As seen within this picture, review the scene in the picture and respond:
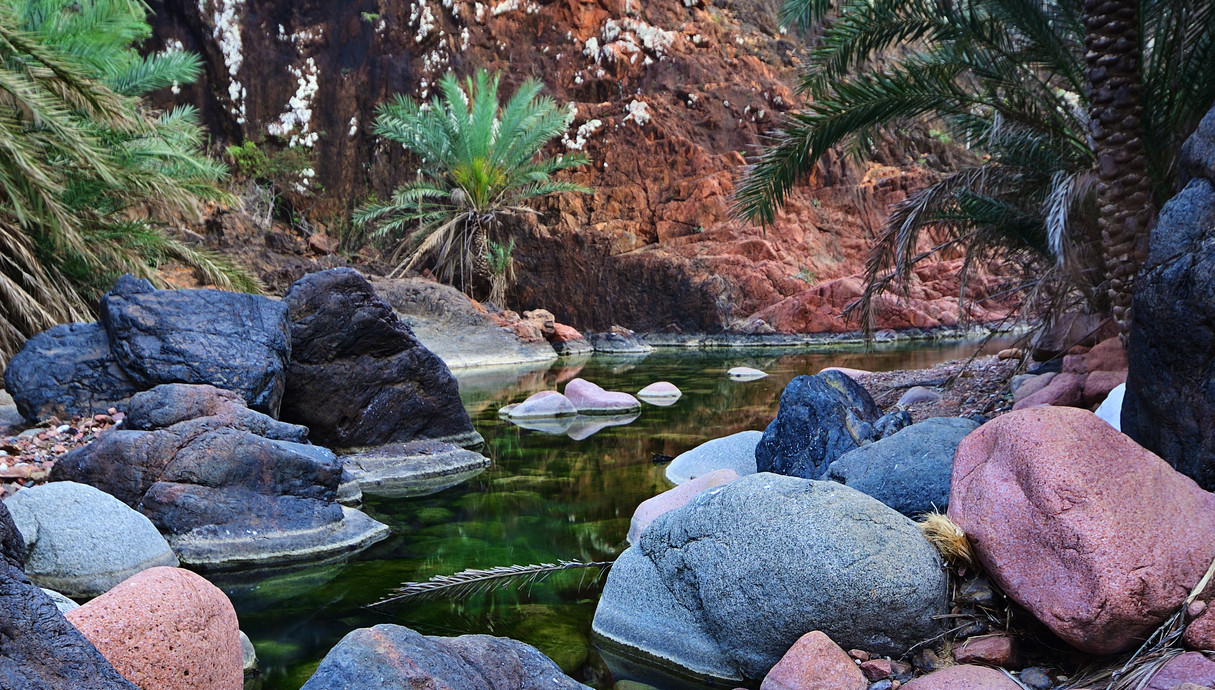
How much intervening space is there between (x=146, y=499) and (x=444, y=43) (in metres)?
25.3

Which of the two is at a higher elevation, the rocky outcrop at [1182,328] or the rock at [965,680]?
the rocky outcrop at [1182,328]

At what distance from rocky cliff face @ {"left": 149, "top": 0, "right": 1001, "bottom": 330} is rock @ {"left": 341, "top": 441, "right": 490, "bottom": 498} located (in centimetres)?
1796

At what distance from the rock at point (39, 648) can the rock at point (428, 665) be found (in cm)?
74

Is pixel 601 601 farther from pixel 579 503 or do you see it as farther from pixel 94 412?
pixel 94 412

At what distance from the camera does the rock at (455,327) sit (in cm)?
1836

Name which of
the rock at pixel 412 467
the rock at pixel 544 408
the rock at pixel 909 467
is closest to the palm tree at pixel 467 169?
the rock at pixel 544 408

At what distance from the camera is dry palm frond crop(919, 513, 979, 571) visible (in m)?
3.25

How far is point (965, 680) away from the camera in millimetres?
2707

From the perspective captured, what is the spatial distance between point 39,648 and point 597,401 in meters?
9.02

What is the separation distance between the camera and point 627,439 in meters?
8.45

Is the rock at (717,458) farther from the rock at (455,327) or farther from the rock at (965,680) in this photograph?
the rock at (455,327)

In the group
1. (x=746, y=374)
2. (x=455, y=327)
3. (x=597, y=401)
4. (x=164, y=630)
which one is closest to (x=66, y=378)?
(x=164, y=630)

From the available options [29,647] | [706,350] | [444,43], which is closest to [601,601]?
[29,647]

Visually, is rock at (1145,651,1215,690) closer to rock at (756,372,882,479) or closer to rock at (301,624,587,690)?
rock at (301,624,587,690)
